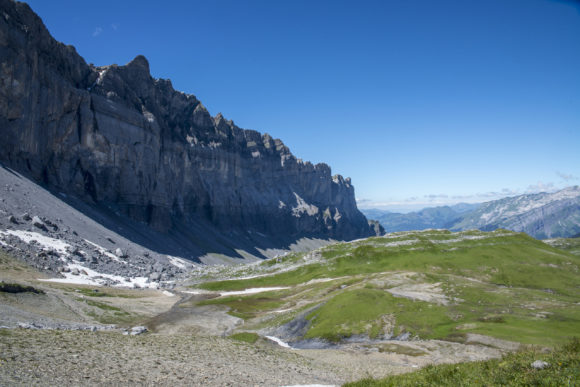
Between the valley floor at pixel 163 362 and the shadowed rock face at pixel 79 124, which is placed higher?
the shadowed rock face at pixel 79 124

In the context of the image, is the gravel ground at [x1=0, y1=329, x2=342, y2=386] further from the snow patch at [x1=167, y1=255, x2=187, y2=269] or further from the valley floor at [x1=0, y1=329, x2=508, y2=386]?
the snow patch at [x1=167, y1=255, x2=187, y2=269]

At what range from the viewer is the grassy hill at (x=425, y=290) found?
153 feet

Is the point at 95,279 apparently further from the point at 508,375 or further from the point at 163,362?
the point at 508,375

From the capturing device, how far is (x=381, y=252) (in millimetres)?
111438

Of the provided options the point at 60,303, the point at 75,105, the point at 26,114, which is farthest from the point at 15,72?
the point at 60,303

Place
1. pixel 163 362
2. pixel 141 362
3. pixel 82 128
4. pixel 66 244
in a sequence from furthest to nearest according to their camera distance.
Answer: pixel 82 128, pixel 66 244, pixel 163 362, pixel 141 362

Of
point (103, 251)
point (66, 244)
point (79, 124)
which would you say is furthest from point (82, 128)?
point (66, 244)

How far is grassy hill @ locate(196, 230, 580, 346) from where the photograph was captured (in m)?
46.8

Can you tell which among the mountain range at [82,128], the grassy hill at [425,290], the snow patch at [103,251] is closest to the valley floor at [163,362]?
the grassy hill at [425,290]

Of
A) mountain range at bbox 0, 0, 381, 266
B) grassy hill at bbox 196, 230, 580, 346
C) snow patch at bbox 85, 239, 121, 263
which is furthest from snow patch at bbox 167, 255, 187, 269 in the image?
snow patch at bbox 85, 239, 121, 263

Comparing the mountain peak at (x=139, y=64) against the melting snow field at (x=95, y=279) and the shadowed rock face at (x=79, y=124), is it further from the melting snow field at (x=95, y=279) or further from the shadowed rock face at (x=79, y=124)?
the melting snow field at (x=95, y=279)

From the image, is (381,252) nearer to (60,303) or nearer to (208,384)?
(60,303)

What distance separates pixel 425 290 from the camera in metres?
64.2

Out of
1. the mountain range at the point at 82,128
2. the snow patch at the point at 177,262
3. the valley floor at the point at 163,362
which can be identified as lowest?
the snow patch at the point at 177,262
